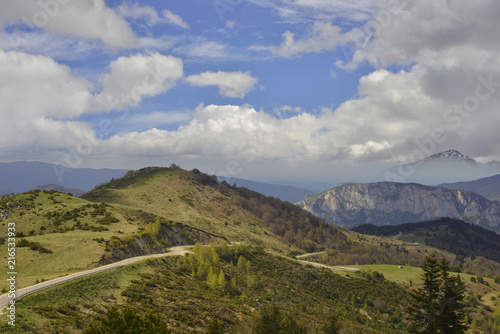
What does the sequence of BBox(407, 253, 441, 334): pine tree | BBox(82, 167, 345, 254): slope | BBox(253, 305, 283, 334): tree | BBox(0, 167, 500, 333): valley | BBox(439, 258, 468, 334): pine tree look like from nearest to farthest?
BBox(439, 258, 468, 334): pine tree
BBox(407, 253, 441, 334): pine tree
BBox(253, 305, 283, 334): tree
BBox(0, 167, 500, 333): valley
BBox(82, 167, 345, 254): slope

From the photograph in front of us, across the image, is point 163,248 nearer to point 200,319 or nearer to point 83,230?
A: point 83,230

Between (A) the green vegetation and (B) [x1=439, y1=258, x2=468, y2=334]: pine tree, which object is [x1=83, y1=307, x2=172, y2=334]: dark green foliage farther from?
(B) [x1=439, y1=258, x2=468, y2=334]: pine tree

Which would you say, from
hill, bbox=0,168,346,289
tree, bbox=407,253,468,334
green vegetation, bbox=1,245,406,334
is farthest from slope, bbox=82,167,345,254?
tree, bbox=407,253,468,334

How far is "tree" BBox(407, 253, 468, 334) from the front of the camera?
32688 millimetres

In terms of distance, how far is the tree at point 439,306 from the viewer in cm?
3269

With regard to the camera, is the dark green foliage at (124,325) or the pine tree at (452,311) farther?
the pine tree at (452,311)

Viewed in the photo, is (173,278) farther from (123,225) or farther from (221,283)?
(123,225)

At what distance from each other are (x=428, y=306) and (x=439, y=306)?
123cm

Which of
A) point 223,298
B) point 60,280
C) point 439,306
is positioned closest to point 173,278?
point 223,298

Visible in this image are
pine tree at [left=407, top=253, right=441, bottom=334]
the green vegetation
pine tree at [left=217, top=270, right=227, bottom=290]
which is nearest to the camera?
pine tree at [left=407, top=253, right=441, bottom=334]

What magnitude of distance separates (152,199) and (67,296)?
370 ft

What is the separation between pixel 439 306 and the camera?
33156mm

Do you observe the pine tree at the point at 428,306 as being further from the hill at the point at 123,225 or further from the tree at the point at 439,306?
the hill at the point at 123,225

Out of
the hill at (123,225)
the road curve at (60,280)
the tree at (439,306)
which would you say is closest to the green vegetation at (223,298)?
the road curve at (60,280)
